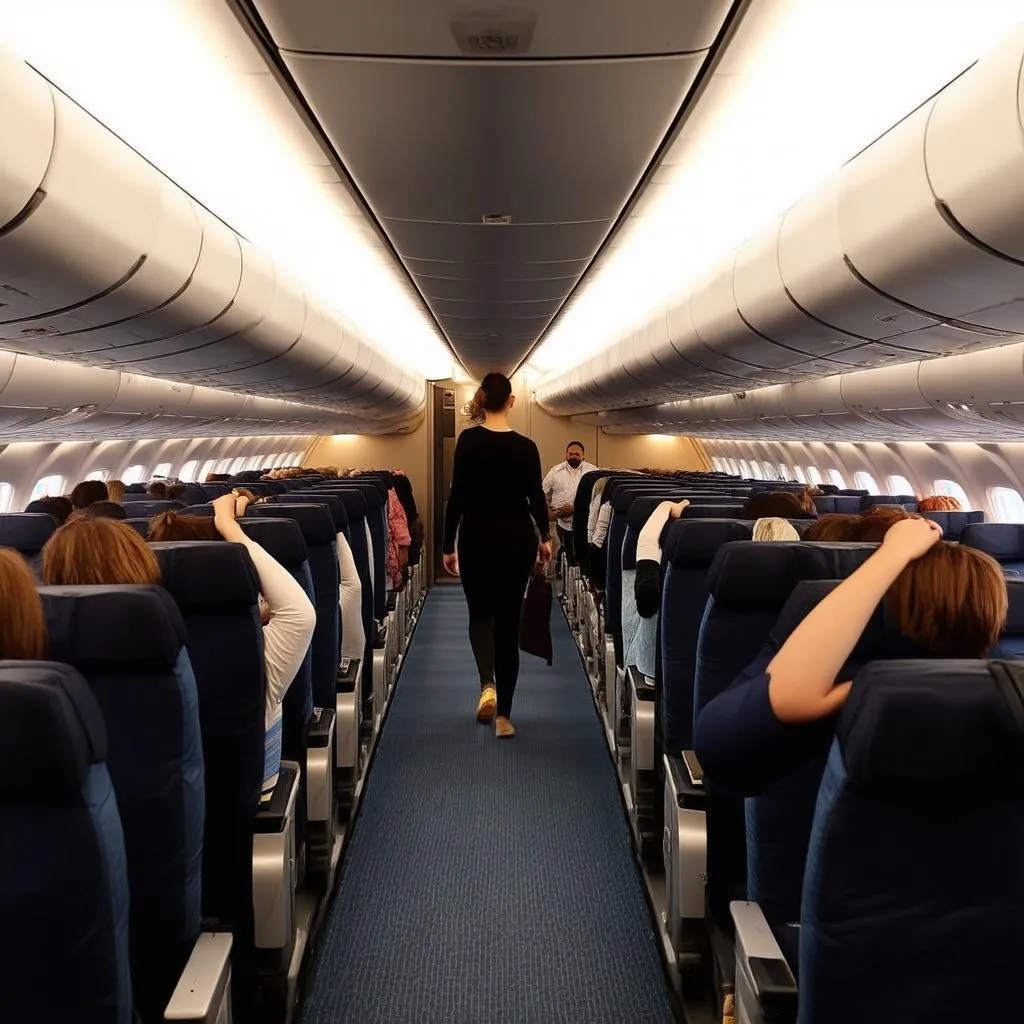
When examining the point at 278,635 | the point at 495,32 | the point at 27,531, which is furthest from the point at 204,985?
the point at 27,531

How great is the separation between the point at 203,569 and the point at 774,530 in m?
2.13

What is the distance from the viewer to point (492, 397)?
16.7 ft

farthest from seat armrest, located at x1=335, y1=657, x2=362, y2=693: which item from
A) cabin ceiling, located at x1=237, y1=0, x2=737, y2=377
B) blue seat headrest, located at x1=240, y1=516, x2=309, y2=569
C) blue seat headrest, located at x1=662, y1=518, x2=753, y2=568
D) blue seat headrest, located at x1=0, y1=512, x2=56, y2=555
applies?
cabin ceiling, located at x1=237, y1=0, x2=737, y2=377

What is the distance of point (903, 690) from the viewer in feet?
4.27

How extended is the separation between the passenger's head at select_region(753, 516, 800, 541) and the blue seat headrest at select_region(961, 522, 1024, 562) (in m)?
1.99

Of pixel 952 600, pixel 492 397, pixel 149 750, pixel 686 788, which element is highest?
pixel 492 397

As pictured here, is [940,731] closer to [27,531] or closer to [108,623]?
[108,623]

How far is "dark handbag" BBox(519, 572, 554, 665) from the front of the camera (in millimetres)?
6125

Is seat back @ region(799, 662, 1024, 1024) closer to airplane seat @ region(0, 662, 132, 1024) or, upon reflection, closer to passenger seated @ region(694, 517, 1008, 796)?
passenger seated @ region(694, 517, 1008, 796)

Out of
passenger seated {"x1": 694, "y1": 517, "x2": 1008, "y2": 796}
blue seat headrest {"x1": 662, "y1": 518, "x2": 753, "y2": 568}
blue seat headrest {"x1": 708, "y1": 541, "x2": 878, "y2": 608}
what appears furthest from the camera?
blue seat headrest {"x1": 662, "y1": 518, "x2": 753, "y2": 568}

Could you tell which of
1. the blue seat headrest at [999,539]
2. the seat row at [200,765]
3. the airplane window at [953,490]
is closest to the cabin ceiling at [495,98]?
the seat row at [200,765]

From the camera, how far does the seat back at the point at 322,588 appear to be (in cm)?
426

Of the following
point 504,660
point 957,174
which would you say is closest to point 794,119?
point 957,174

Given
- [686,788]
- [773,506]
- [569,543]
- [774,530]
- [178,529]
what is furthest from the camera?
[569,543]
